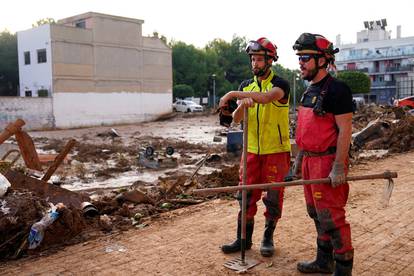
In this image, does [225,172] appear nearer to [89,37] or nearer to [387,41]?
[89,37]

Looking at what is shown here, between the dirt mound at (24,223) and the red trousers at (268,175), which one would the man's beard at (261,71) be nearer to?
the red trousers at (268,175)

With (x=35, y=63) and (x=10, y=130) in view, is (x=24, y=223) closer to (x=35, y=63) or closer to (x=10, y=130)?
(x=10, y=130)

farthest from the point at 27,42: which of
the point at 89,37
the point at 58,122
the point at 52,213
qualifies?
the point at 52,213

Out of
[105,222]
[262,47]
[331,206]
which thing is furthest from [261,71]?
[105,222]

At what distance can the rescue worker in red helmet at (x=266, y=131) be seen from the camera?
4109 millimetres

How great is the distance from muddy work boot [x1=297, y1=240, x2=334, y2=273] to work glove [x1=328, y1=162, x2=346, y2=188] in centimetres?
77

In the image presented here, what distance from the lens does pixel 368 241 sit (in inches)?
185

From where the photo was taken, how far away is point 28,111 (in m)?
31.0

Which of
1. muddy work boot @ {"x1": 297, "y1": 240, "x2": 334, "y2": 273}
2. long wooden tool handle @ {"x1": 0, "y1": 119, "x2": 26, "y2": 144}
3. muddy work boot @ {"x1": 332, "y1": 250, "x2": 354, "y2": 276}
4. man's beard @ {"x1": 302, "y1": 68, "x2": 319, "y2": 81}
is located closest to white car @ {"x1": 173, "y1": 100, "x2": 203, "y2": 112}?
long wooden tool handle @ {"x1": 0, "y1": 119, "x2": 26, "y2": 144}

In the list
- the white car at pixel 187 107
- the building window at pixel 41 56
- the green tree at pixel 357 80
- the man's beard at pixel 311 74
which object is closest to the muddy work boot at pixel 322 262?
the man's beard at pixel 311 74

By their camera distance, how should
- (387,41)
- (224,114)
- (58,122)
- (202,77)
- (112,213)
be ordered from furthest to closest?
(387,41)
(202,77)
(58,122)
(112,213)
(224,114)

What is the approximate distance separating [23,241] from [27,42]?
34.5 meters

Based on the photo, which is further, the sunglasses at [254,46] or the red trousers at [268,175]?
the red trousers at [268,175]

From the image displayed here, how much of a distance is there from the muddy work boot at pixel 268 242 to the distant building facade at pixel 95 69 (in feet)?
102
